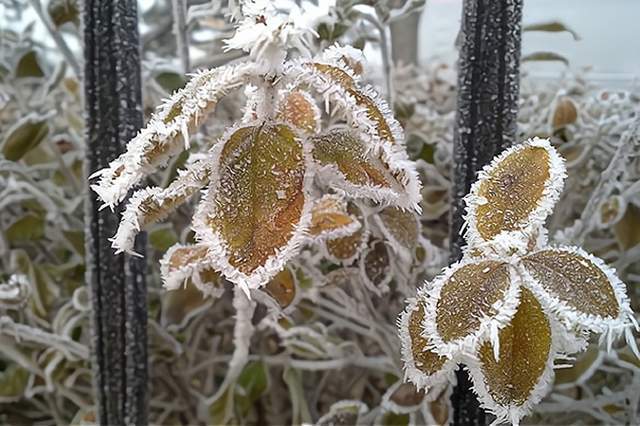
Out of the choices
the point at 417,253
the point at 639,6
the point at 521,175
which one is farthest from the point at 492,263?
the point at 639,6

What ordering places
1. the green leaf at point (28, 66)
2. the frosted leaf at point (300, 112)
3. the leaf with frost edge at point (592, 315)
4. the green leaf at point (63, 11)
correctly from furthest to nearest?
the green leaf at point (28, 66)
the green leaf at point (63, 11)
the frosted leaf at point (300, 112)
the leaf with frost edge at point (592, 315)

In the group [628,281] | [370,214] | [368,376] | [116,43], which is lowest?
[368,376]

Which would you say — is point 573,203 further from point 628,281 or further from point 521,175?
point 521,175

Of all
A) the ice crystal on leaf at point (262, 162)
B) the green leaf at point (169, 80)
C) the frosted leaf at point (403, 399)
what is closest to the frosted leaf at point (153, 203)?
the ice crystal on leaf at point (262, 162)

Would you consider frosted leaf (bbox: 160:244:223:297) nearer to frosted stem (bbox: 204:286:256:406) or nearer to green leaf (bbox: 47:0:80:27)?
frosted stem (bbox: 204:286:256:406)

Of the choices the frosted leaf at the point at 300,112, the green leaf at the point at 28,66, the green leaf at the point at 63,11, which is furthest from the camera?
the green leaf at the point at 28,66

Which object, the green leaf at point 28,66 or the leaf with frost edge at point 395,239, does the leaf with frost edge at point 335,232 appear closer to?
the leaf with frost edge at point 395,239

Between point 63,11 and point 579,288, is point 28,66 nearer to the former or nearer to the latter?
point 63,11
